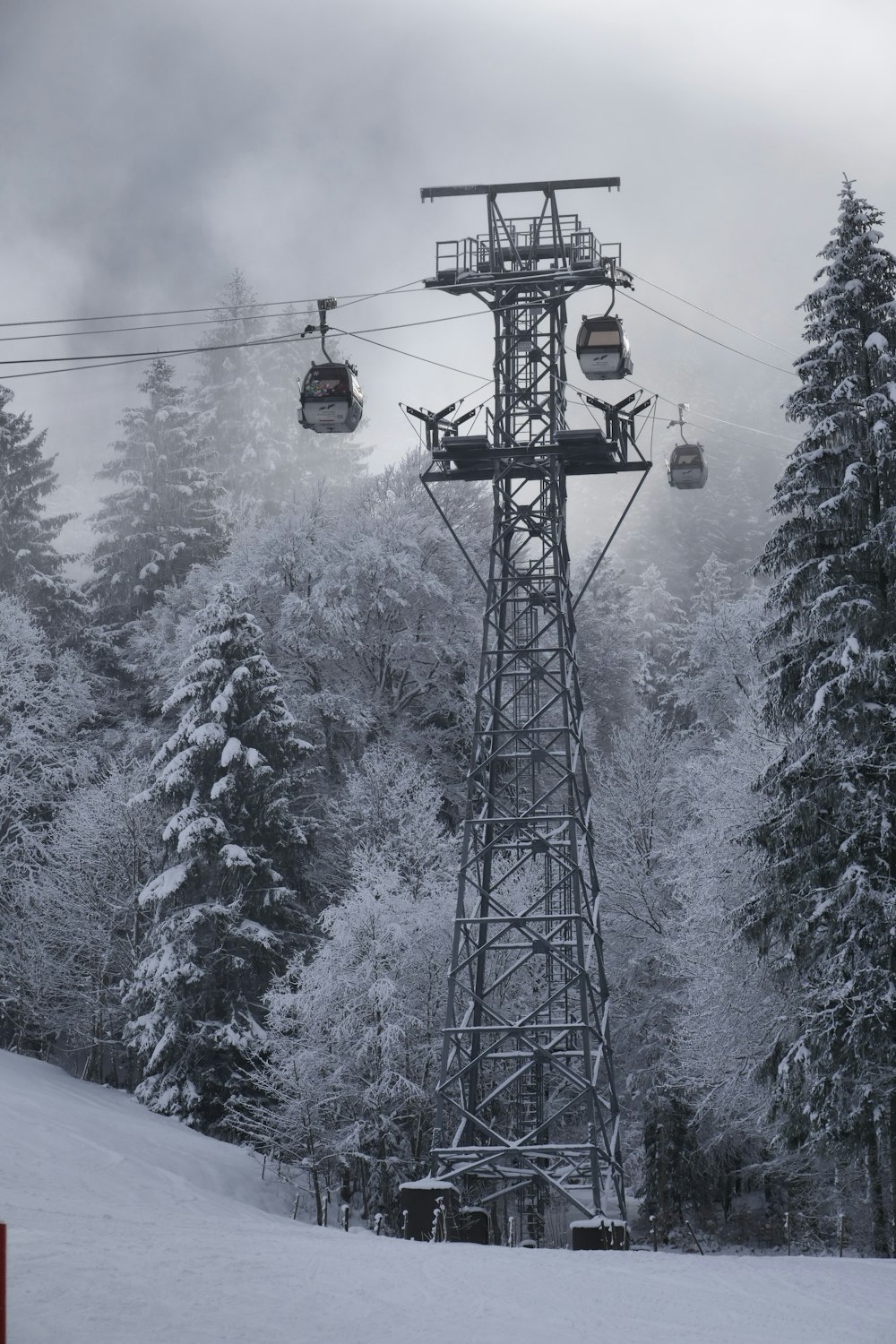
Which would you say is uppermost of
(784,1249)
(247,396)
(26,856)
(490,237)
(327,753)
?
(247,396)

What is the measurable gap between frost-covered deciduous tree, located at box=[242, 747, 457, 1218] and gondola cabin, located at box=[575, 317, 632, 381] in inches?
508

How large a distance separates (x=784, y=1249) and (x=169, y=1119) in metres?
13.0

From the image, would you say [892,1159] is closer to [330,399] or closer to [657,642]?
[330,399]

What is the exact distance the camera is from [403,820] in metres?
37.5

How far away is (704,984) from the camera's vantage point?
1078 inches

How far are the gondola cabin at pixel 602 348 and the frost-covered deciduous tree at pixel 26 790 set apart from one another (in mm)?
20617

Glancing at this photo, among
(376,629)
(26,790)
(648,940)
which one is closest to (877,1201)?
(648,940)

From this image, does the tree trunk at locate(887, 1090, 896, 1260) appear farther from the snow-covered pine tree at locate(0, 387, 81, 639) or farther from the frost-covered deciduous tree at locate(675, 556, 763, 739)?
the snow-covered pine tree at locate(0, 387, 81, 639)

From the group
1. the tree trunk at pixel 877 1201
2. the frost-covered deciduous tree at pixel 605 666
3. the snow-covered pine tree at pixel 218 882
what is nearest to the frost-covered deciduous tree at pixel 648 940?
the snow-covered pine tree at pixel 218 882

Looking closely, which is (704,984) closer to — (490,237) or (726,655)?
(490,237)

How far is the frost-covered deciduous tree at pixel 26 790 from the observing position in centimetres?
3606

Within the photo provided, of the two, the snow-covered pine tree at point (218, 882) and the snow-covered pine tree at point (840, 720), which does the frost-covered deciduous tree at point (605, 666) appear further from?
the snow-covered pine tree at point (840, 720)

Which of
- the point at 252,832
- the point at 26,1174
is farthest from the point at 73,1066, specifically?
the point at 26,1174

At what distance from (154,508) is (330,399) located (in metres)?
39.6
